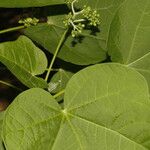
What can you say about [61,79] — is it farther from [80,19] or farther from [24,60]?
[24,60]

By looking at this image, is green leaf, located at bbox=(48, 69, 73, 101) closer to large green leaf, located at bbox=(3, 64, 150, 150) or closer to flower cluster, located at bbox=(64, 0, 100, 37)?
flower cluster, located at bbox=(64, 0, 100, 37)

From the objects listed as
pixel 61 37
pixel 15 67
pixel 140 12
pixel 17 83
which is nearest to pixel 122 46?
pixel 140 12

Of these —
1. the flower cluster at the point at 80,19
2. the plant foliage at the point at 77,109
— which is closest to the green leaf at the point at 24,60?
the plant foliage at the point at 77,109

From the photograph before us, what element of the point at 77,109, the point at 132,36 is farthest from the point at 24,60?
the point at 132,36

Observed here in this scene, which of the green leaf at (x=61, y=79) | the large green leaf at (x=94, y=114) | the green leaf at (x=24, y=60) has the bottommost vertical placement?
the green leaf at (x=61, y=79)

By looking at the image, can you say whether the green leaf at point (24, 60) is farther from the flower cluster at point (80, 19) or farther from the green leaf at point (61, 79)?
the green leaf at point (61, 79)

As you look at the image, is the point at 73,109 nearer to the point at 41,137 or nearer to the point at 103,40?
the point at 41,137
